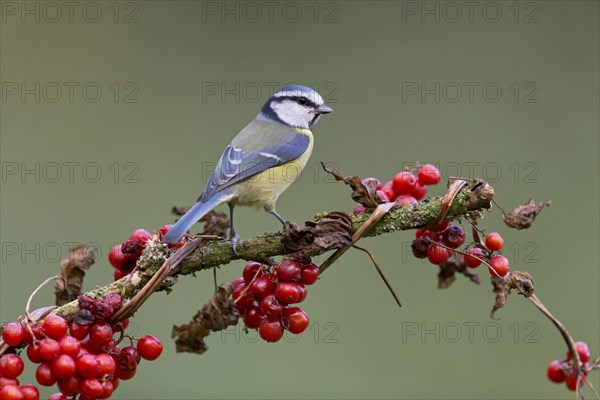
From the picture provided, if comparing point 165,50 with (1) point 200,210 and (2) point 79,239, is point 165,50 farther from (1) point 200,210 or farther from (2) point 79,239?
(1) point 200,210

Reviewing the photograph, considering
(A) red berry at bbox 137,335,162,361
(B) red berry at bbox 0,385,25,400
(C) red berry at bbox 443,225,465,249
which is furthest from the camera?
(C) red berry at bbox 443,225,465,249

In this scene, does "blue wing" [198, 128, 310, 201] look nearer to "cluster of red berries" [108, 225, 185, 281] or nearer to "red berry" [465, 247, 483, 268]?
"cluster of red berries" [108, 225, 185, 281]

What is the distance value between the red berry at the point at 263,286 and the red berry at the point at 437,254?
24 centimetres

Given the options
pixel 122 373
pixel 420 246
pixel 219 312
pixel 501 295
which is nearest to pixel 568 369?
pixel 501 295

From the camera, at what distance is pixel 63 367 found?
2.96ft

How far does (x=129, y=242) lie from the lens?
3.56ft

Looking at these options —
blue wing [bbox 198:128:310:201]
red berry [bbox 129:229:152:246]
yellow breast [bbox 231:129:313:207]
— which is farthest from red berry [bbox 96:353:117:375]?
yellow breast [bbox 231:129:313:207]

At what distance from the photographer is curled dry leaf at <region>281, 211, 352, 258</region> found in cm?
96

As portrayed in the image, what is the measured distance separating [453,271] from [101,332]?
576 mm

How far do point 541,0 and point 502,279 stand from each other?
2.43m

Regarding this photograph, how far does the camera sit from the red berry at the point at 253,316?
1.08 meters

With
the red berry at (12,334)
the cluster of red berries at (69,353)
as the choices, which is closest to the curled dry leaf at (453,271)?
the cluster of red berries at (69,353)

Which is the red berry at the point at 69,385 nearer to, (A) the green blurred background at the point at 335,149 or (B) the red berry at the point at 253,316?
(B) the red berry at the point at 253,316

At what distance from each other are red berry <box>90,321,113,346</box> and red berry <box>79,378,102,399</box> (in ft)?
0.16
